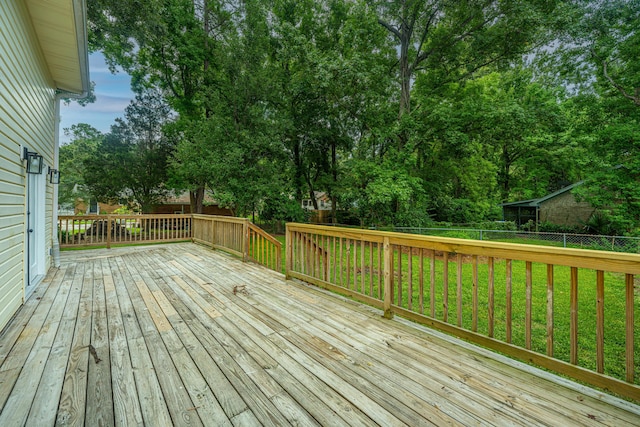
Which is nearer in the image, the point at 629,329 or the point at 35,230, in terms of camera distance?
the point at 629,329

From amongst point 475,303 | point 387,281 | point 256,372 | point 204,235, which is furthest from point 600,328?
point 204,235

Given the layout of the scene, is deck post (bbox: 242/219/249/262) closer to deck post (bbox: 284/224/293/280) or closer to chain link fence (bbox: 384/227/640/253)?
deck post (bbox: 284/224/293/280)

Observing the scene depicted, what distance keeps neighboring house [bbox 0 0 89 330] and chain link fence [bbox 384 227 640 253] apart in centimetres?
940

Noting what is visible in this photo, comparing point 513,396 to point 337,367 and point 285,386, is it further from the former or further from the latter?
point 285,386

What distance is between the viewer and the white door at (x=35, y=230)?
364 centimetres

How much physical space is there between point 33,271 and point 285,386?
4557 mm

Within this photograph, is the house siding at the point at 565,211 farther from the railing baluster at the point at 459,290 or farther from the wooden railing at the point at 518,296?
the railing baluster at the point at 459,290

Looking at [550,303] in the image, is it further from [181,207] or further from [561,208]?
[181,207]

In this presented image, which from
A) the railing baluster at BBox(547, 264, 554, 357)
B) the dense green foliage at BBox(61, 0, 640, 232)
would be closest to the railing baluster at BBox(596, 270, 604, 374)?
the railing baluster at BBox(547, 264, 554, 357)

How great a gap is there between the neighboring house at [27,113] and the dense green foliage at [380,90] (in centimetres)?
391

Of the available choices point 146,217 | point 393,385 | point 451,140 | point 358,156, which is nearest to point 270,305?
point 393,385

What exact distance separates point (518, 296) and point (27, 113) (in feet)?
26.2

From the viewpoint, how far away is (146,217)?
736cm

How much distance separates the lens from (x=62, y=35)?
3.77 meters
